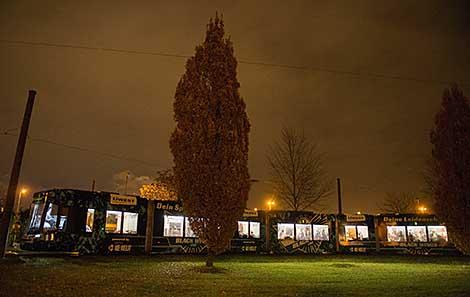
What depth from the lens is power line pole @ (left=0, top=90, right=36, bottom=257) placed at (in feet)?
48.6

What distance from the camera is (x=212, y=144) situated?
51.2ft

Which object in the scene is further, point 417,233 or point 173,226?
point 417,233

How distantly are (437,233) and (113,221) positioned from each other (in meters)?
22.7

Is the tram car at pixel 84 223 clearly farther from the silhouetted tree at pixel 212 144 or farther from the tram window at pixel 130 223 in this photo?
the silhouetted tree at pixel 212 144

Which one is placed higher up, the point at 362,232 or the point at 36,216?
the point at 362,232

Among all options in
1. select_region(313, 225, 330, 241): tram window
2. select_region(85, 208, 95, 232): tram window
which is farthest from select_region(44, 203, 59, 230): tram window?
select_region(313, 225, 330, 241): tram window

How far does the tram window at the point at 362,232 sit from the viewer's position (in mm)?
29719

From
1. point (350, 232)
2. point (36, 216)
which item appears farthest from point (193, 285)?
point (350, 232)

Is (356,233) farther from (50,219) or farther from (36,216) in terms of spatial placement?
(36,216)

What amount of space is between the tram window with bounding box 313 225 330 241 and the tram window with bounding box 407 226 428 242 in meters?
6.05

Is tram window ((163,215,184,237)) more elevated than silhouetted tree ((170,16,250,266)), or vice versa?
silhouetted tree ((170,16,250,266))

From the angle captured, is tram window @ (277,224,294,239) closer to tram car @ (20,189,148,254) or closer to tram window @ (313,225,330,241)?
tram window @ (313,225,330,241)

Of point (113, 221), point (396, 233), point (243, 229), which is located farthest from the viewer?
point (396, 233)

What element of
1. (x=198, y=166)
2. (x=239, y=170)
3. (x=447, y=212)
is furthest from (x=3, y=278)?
(x=447, y=212)
